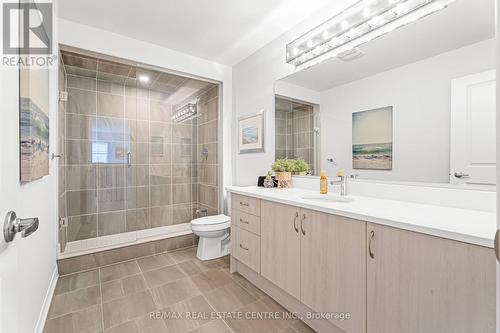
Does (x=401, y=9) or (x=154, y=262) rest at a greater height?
(x=401, y=9)

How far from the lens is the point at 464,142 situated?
1.31 m

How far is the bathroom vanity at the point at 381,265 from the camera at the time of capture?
89 cm

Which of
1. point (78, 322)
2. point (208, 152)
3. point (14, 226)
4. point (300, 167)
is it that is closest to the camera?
point (14, 226)

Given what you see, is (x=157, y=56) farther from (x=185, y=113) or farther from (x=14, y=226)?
(x=14, y=226)

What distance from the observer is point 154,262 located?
8.32ft

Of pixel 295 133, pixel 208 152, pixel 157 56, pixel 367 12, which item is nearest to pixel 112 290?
pixel 208 152

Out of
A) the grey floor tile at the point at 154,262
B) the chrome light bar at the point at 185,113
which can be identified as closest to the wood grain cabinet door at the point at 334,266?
the grey floor tile at the point at 154,262

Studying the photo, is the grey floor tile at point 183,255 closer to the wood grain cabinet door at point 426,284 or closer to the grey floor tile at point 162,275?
the grey floor tile at point 162,275

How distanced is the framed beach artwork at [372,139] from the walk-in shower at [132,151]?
6.34 feet

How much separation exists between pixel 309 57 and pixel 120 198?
2.97 m

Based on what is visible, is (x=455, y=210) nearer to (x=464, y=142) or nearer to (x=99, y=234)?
(x=464, y=142)

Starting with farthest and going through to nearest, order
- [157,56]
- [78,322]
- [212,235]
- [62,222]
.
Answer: [157,56] → [212,235] → [62,222] → [78,322]

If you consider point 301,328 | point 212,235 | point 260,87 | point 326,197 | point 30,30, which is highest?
point 260,87

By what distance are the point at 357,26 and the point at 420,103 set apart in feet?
2.46
